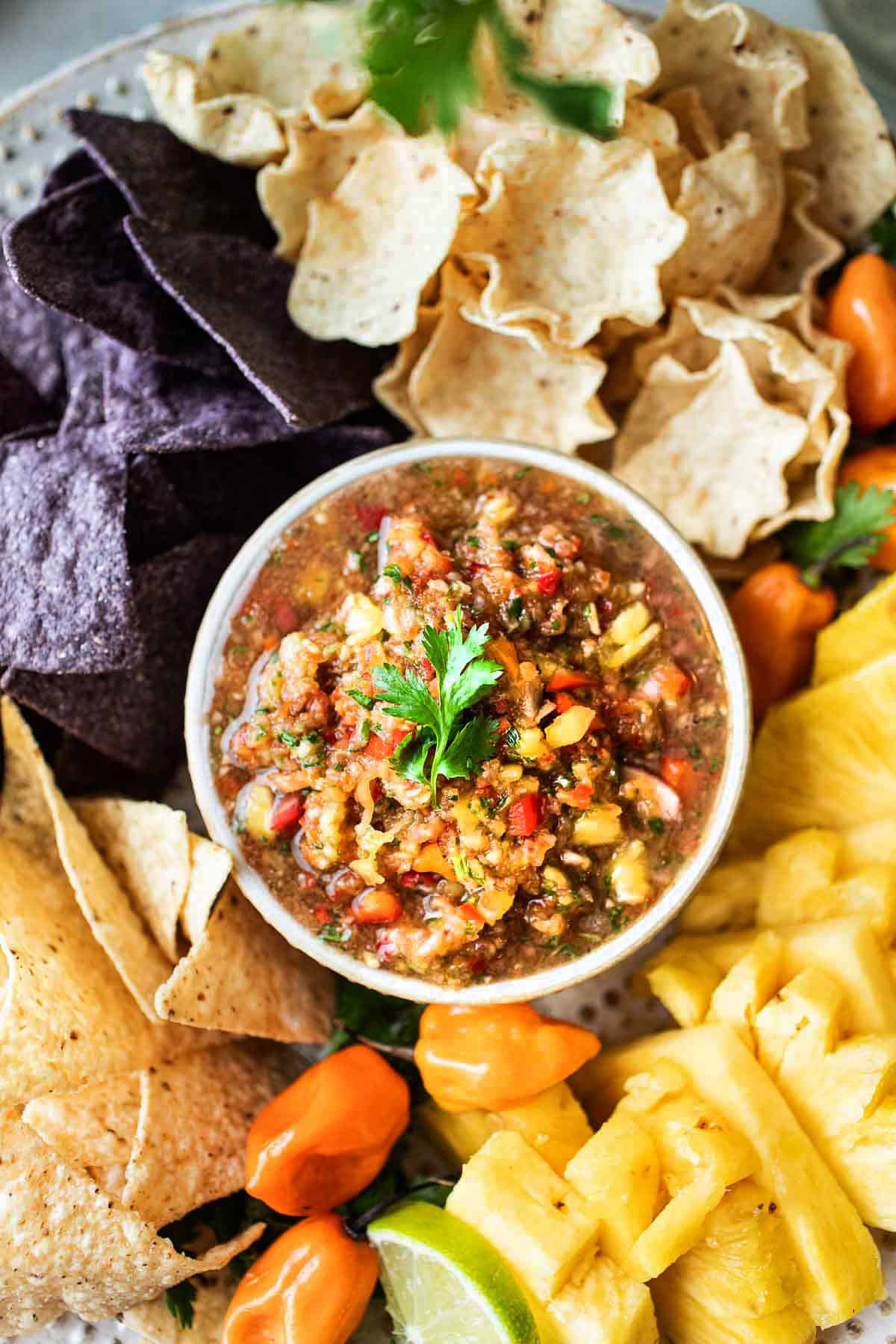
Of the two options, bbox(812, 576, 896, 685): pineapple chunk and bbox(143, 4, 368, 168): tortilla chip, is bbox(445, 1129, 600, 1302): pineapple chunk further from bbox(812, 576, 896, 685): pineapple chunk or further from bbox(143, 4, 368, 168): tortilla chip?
bbox(143, 4, 368, 168): tortilla chip

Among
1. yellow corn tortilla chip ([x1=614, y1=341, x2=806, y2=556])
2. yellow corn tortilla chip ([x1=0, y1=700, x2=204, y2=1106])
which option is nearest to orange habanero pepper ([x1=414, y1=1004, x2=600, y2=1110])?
yellow corn tortilla chip ([x1=0, y1=700, x2=204, y2=1106])

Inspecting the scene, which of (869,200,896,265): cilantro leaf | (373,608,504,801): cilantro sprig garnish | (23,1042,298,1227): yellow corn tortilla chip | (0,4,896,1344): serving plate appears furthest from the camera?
(0,4,896,1344): serving plate

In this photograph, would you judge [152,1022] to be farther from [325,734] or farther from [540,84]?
[540,84]

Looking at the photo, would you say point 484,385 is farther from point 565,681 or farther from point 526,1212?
point 526,1212

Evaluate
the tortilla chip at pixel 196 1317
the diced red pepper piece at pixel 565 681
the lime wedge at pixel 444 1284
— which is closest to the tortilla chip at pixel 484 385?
the diced red pepper piece at pixel 565 681

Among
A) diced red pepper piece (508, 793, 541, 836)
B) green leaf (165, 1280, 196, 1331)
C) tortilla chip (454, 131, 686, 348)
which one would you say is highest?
tortilla chip (454, 131, 686, 348)

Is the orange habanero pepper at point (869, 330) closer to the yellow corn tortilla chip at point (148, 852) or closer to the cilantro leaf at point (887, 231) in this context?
the cilantro leaf at point (887, 231)

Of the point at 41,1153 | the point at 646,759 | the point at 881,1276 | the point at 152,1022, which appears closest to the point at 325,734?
the point at 646,759
